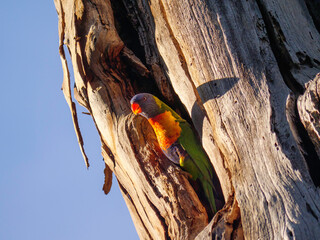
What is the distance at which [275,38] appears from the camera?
219cm

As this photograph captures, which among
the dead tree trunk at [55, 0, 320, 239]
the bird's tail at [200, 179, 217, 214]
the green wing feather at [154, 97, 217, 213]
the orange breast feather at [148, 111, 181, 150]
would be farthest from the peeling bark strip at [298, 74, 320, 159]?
the orange breast feather at [148, 111, 181, 150]

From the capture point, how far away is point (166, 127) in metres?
2.79

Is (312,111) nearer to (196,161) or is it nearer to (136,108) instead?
(196,161)

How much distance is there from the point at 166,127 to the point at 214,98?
0.70 metres

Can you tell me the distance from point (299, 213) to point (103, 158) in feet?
5.86

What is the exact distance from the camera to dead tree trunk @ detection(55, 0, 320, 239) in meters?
1.77

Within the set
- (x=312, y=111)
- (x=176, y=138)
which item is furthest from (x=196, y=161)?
(x=312, y=111)

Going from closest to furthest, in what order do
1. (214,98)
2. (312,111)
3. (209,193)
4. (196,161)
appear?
(312,111) < (214,98) < (209,193) < (196,161)

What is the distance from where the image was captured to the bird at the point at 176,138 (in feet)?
8.79

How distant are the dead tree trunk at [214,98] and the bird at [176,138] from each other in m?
0.10

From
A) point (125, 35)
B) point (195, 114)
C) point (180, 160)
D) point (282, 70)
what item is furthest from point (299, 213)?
point (125, 35)

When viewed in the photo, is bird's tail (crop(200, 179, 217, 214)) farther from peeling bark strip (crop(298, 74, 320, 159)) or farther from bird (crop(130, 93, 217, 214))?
peeling bark strip (crop(298, 74, 320, 159))

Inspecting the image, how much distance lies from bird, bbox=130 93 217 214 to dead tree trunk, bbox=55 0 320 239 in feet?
0.31

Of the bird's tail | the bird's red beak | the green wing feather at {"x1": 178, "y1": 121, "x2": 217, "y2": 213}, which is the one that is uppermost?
the bird's red beak
